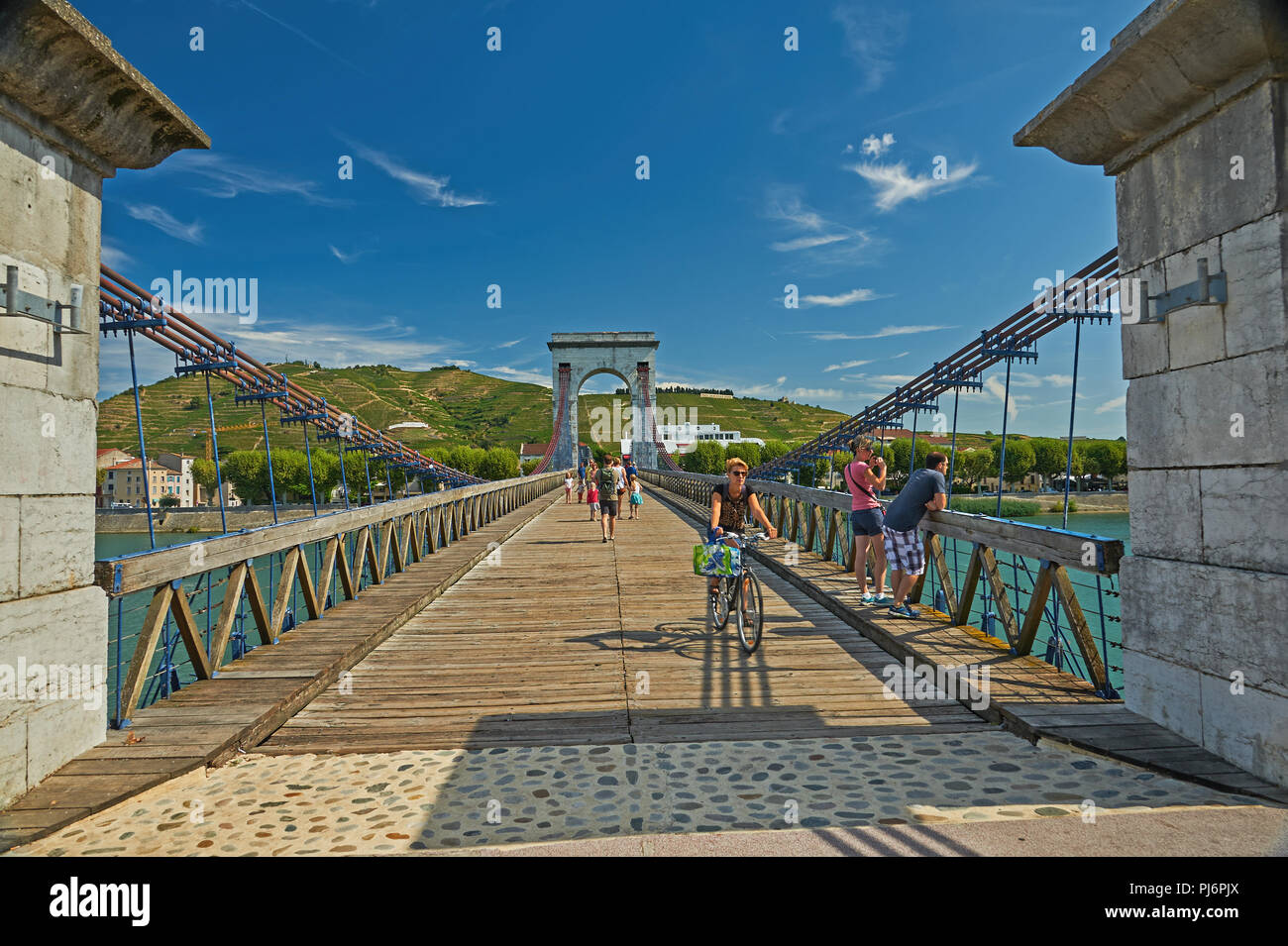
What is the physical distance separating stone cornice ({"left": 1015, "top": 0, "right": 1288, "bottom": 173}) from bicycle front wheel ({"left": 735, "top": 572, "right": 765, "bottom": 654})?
319 centimetres

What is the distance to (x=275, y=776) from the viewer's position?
330cm

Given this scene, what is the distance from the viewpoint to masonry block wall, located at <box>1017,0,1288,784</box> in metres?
2.87

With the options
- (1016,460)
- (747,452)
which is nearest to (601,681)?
(1016,460)

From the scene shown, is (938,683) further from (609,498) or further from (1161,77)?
(609,498)

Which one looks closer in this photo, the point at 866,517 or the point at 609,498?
the point at 866,517

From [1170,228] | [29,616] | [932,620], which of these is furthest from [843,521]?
[29,616]

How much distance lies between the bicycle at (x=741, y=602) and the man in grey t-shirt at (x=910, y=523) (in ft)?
3.74

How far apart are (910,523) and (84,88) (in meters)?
5.55

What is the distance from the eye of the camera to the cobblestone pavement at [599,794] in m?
2.72

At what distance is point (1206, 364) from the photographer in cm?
321

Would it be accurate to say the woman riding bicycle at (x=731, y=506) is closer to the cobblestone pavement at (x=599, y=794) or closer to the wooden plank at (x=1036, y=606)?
the wooden plank at (x=1036, y=606)

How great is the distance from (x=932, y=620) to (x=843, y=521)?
3421mm

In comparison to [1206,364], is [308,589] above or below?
below
